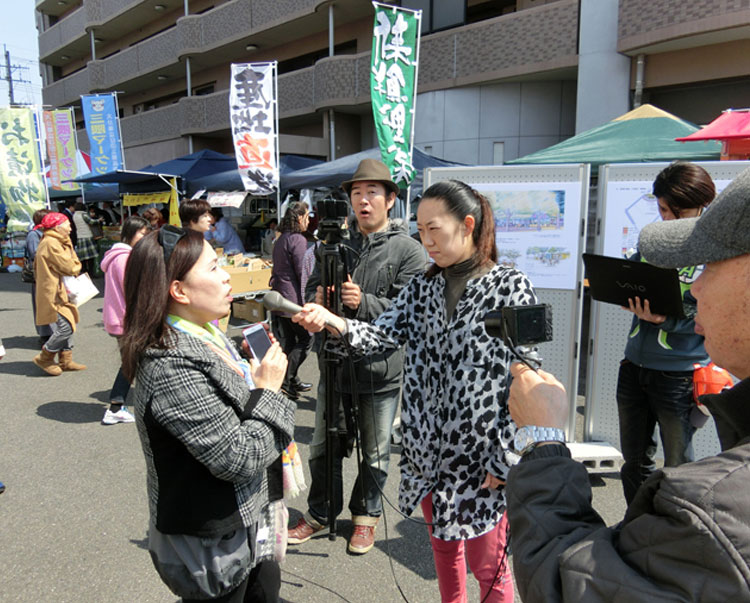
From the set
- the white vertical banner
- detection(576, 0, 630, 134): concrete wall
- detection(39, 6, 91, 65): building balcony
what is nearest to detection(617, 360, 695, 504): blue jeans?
the white vertical banner

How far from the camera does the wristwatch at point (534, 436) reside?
41.3 inches

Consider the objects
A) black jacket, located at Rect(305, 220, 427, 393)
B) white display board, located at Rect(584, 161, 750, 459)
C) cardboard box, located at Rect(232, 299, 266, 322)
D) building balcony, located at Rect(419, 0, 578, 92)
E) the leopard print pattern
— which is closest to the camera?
the leopard print pattern

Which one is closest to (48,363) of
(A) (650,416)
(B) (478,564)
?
(B) (478,564)

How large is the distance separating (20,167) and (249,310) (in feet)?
18.3

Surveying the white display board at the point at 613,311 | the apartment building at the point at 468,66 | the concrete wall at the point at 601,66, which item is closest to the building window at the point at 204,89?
the apartment building at the point at 468,66

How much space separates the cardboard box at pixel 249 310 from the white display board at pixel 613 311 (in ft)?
16.0

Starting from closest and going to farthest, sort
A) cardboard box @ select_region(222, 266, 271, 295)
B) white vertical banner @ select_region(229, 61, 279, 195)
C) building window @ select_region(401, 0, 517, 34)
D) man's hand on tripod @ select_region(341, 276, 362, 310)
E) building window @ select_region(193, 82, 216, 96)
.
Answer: man's hand on tripod @ select_region(341, 276, 362, 310) < cardboard box @ select_region(222, 266, 271, 295) < white vertical banner @ select_region(229, 61, 279, 195) < building window @ select_region(401, 0, 517, 34) < building window @ select_region(193, 82, 216, 96)

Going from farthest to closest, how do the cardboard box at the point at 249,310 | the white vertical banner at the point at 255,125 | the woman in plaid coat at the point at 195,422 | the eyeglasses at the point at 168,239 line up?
the white vertical banner at the point at 255,125 < the cardboard box at the point at 249,310 < the eyeglasses at the point at 168,239 < the woman in plaid coat at the point at 195,422

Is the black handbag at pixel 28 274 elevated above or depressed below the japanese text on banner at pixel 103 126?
below

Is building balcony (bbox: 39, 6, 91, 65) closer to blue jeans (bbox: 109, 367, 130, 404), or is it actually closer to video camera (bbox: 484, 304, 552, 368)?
blue jeans (bbox: 109, 367, 130, 404)

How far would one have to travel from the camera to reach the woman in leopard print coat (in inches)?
71.2

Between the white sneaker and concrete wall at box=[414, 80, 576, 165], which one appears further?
concrete wall at box=[414, 80, 576, 165]

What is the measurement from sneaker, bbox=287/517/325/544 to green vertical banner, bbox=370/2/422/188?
4579 millimetres

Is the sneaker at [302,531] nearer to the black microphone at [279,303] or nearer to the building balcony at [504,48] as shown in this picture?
the black microphone at [279,303]
